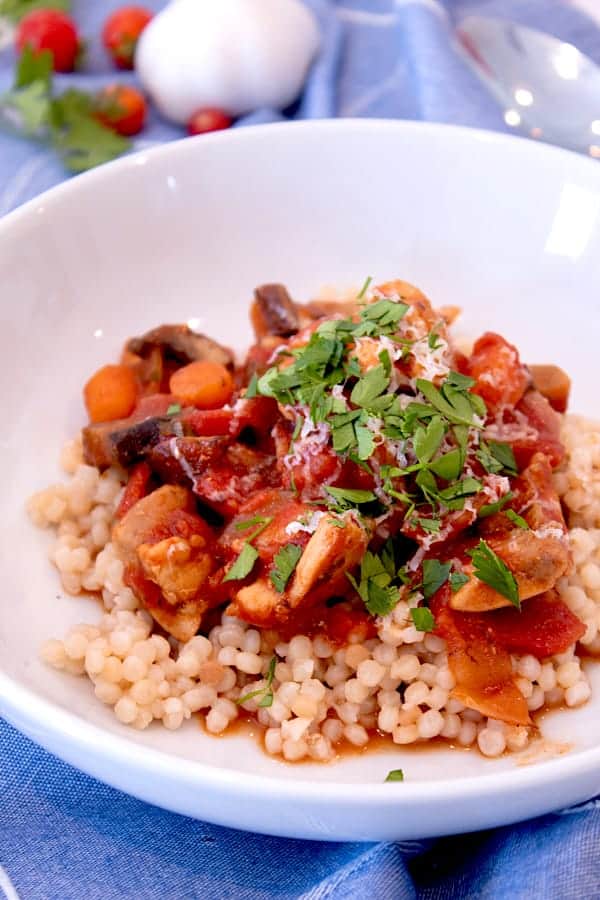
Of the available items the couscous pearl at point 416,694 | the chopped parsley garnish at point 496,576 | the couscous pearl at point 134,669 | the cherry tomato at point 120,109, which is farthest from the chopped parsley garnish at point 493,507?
the cherry tomato at point 120,109

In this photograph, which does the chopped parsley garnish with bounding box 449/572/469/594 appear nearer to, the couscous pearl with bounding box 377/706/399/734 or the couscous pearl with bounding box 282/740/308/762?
the couscous pearl with bounding box 377/706/399/734

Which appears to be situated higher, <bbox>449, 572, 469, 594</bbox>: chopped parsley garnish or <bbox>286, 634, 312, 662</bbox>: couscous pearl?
<bbox>449, 572, 469, 594</bbox>: chopped parsley garnish

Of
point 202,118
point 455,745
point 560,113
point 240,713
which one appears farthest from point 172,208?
point 455,745

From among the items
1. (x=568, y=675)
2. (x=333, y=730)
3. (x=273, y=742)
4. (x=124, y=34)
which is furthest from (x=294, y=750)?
(x=124, y=34)

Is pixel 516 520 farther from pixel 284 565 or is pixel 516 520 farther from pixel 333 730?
pixel 333 730

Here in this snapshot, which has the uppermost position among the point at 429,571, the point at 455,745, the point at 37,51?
the point at 37,51

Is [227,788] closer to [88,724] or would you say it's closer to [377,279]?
[88,724]

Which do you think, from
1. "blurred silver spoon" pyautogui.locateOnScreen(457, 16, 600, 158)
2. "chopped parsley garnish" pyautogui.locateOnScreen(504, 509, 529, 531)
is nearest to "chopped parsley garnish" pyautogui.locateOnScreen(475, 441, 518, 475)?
"chopped parsley garnish" pyautogui.locateOnScreen(504, 509, 529, 531)

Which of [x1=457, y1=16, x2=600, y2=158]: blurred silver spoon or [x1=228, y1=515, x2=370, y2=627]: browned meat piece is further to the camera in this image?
[x1=457, y1=16, x2=600, y2=158]: blurred silver spoon
